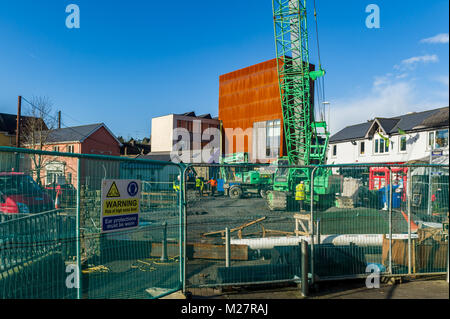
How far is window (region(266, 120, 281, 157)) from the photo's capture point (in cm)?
3556

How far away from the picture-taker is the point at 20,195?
137 inches

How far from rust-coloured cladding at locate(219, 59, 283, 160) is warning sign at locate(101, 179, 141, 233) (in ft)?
103

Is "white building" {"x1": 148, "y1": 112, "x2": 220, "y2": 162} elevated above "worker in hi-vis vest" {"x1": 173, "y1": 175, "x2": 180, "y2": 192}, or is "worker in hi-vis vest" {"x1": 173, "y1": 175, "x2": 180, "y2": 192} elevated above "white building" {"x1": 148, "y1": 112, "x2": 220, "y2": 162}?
"white building" {"x1": 148, "y1": 112, "x2": 220, "y2": 162}

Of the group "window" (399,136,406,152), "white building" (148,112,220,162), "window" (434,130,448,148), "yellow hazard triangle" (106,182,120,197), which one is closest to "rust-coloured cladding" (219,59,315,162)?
"white building" (148,112,220,162)

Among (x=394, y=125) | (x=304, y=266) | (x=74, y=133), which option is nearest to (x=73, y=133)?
(x=74, y=133)

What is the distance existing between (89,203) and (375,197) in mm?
5093

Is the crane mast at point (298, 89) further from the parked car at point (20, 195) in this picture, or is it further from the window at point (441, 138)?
the parked car at point (20, 195)

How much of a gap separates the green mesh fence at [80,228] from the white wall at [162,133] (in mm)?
37227

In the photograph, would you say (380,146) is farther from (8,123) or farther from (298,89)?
(8,123)

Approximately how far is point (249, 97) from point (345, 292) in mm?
35129

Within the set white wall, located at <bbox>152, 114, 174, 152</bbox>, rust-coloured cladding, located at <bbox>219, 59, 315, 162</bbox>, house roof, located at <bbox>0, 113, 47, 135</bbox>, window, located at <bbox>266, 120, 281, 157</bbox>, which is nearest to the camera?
window, located at <bbox>266, 120, 281, 157</bbox>

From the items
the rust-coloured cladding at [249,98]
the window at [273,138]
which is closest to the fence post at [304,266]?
A: the rust-coloured cladding at [249,98]

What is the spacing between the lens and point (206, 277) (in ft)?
19.1

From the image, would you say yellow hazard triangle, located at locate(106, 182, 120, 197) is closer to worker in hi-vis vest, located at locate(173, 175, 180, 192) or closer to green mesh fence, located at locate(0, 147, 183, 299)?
green mesh fence, located at locate(0, 147, 183, 299)
